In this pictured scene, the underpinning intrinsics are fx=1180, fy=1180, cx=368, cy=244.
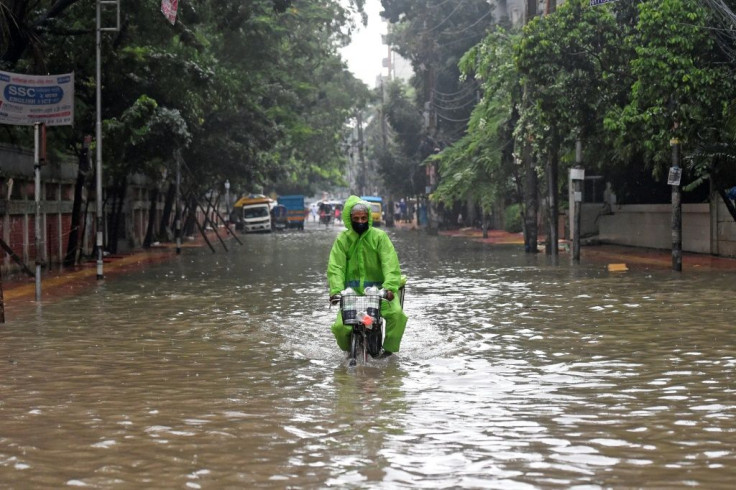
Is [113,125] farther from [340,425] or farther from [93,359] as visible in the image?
[340,425]

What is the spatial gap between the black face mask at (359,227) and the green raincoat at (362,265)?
1.2 inches

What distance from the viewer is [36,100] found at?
72.9ft

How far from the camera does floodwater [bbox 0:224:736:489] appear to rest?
7.40 meters

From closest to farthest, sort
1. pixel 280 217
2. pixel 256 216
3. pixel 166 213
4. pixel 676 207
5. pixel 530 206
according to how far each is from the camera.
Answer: pixel 676 207 < pixel 530 206 < pixel 166 213 < pixel 256 216 < pixel 280 217

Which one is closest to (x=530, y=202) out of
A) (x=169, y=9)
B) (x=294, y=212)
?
(x=169, y=9)

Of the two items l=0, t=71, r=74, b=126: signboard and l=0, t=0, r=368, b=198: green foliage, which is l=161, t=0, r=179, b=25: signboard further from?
l=0, t=71, r=74, b=126: signboard

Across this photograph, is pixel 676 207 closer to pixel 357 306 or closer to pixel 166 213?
pixel 357 306

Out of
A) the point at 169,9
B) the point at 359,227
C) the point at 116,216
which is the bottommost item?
the point at 359,227

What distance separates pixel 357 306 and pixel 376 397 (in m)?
1.84

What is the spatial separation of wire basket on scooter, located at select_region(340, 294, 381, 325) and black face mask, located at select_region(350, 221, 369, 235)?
783 millimetres

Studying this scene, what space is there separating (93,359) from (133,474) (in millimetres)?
6158

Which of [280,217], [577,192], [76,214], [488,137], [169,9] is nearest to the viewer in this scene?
[169,9]

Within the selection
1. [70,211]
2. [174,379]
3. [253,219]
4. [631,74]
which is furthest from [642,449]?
[253,219]

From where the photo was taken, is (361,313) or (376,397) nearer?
(376,397)
